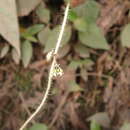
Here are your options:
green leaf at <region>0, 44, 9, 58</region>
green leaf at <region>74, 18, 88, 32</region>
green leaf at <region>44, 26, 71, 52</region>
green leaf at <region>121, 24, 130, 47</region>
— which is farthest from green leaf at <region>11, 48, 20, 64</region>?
green leaf at <region>121, 24, 130, 47</region>

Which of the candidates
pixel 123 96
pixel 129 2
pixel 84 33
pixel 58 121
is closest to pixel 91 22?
pixel 84 33

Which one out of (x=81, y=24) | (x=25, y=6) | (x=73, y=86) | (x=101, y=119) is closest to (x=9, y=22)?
(x=25, y=6)

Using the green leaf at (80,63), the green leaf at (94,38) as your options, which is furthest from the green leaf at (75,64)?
the green leaf at (94,38)

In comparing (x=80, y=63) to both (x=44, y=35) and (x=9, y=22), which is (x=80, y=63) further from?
(x=9, y=22)

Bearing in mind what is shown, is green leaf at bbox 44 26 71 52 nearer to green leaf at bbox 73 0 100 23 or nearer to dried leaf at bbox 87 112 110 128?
green leaf at bbox 73 0 100 23

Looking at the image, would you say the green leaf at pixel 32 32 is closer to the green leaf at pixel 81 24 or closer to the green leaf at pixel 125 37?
A: the green leaf at pixel 81 24

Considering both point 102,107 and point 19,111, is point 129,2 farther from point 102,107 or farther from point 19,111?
point 19,111
